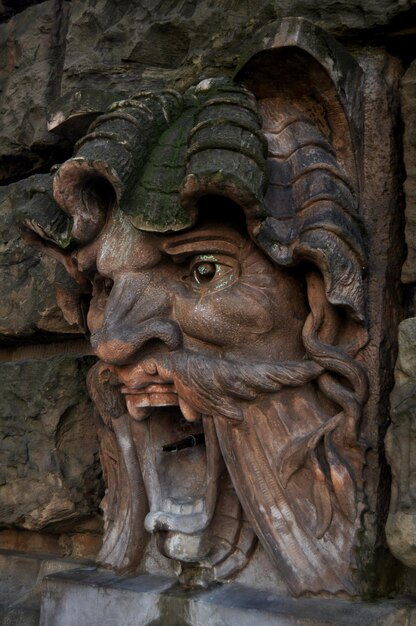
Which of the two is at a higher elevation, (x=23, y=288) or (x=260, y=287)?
(x=260, y=287)

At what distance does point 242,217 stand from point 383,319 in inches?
13.1

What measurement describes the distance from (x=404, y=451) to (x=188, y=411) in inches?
17.7

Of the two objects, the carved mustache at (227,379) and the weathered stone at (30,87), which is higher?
the weathered stone at (30,87)

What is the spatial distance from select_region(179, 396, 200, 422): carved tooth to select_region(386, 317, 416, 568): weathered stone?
400mm

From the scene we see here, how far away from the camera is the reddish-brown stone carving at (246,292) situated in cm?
154

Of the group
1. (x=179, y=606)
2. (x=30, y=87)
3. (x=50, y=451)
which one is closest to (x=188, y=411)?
(x=179, y=606)

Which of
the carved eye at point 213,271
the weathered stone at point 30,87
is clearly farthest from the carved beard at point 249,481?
the weathered stone at point 30,87

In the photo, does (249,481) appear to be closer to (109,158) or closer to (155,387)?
(155,387)

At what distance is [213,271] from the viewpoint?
1.67 metres

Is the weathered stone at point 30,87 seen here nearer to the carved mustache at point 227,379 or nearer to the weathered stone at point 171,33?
the weathered stone at point 171,33

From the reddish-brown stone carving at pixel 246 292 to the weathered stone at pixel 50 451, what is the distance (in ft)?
1.28

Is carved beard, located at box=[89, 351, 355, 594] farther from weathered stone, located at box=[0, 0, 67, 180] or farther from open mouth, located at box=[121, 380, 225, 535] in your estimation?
weathered stone, located at box=[0, 0, 67, 180]

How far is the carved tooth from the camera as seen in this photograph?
1655 millimetres

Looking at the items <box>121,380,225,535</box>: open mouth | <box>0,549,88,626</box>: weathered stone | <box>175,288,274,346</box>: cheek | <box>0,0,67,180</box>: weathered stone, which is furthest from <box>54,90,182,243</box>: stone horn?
<box>0,549,88,626</box>: weathered stone
